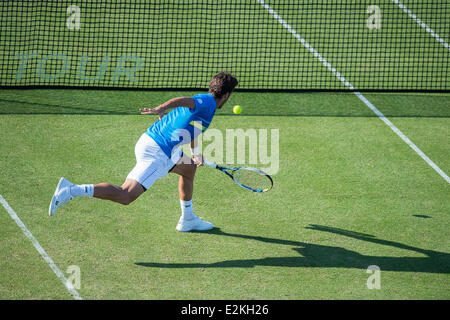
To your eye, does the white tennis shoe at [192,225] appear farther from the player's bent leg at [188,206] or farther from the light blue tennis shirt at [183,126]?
the light blue tennis shirt at [183,126]

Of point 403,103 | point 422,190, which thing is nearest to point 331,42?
point 403,103

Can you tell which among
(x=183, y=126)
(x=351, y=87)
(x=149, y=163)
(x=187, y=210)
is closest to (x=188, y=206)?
(x=187, y=210)

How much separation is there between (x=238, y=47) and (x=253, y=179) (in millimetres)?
7286

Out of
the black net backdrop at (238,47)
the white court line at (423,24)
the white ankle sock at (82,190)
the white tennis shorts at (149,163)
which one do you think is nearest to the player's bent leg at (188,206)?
the white tennis shorts at (149,163)

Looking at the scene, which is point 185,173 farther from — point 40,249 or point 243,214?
point 40,249

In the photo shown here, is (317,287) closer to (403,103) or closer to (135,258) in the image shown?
(135,258)

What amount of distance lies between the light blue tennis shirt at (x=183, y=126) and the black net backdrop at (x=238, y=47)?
525 cm

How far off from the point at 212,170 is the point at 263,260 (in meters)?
2.51

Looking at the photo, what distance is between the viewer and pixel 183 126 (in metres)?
6.80

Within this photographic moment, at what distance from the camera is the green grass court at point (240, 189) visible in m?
6.43

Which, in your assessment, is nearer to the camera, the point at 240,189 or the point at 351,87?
the point at 240,189

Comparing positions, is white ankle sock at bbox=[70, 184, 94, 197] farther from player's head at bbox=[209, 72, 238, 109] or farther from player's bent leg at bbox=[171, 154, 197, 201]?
player's head at bbox=[209, 72, 238, 109]

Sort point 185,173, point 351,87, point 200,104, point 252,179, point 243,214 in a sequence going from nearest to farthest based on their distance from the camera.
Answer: point 200,104, point 185,173, point 252,179, point 243,214, point 351,87

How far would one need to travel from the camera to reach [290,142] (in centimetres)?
990
